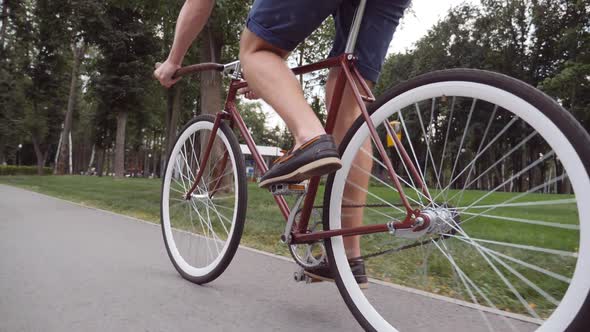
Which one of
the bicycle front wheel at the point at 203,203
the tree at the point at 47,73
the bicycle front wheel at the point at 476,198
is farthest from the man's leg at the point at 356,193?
the tree at the point at 47,73

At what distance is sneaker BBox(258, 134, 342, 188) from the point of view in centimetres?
168

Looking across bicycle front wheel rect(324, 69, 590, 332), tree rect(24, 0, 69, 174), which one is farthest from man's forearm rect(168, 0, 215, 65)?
tree rect(24, 0, 69, 174)

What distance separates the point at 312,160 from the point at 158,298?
111 cm

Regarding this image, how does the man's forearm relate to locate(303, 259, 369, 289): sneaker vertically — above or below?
above

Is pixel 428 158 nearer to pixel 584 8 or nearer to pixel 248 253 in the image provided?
pixel 248 253

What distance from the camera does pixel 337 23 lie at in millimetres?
2191

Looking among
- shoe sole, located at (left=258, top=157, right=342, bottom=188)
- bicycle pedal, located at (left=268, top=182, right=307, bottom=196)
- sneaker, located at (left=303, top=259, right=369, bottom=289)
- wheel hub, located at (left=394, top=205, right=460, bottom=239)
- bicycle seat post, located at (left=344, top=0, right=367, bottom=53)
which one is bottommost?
sneaker, located at (left=303, top=259, right=369, bottom=289)

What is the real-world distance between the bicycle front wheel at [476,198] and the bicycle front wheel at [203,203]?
0.75 metres

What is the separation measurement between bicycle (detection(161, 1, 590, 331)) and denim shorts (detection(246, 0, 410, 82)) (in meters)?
0.17

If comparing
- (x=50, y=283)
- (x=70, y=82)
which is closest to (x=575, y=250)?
(x=50, y=283)

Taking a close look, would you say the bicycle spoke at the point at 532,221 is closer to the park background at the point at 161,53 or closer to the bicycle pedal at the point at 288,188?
the bicycle pedal at the point at 288,188

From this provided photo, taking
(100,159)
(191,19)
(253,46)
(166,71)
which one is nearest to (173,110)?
(166,71)

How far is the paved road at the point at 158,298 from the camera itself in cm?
193

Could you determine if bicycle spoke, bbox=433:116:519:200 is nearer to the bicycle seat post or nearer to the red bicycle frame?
the red bicycle frame
